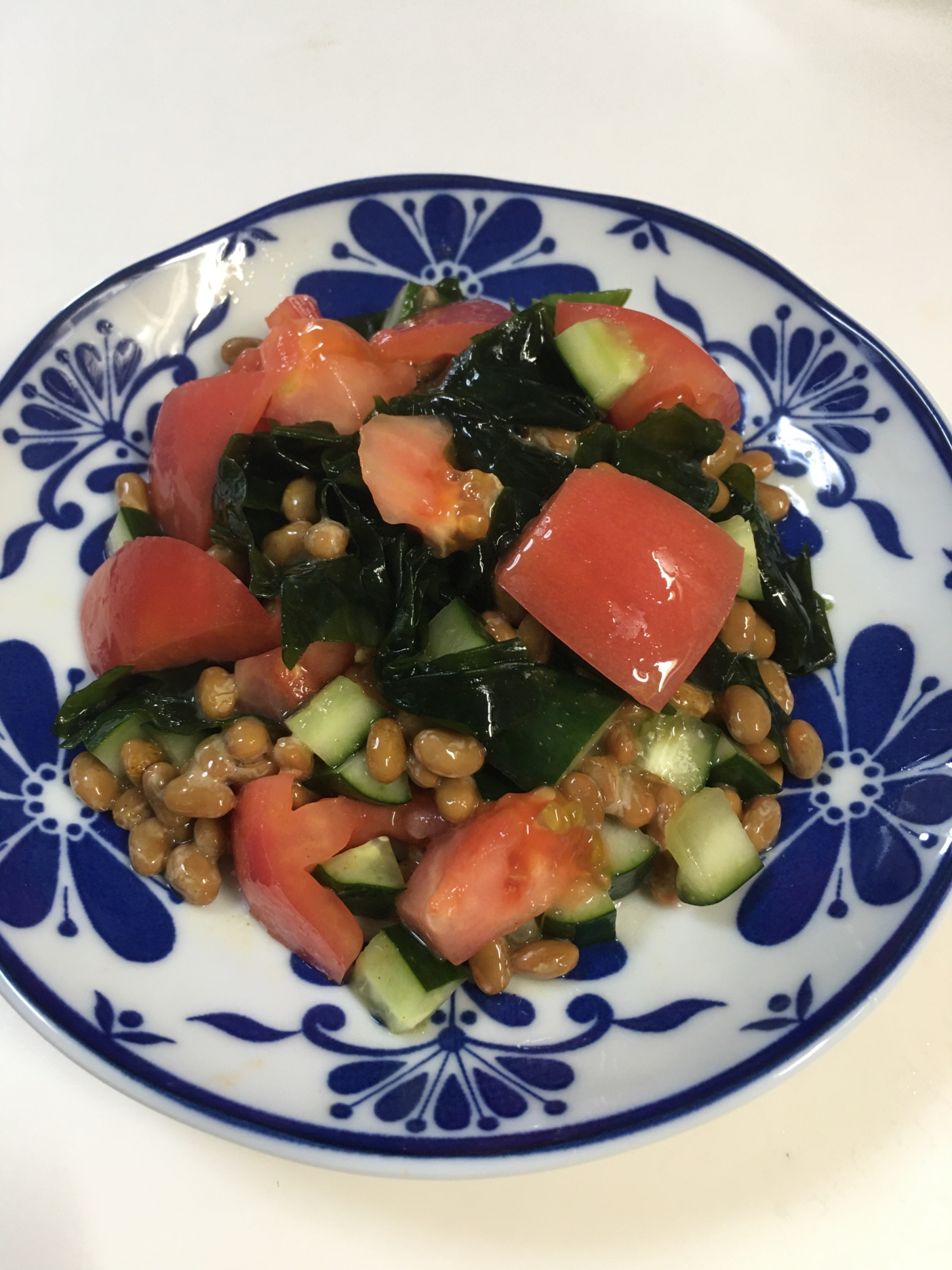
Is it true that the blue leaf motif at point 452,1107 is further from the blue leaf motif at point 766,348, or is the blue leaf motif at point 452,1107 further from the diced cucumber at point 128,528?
the blue leaf motif at point 766,348

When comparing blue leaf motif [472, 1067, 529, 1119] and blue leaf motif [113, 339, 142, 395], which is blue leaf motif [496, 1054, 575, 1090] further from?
blue leaf motif [113, 339, 142, 395]

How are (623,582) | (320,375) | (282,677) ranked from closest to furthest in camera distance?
(623,582) → (282,677) → (320,375)

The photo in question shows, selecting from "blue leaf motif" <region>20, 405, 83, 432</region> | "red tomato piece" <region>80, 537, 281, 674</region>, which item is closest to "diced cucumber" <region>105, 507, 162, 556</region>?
"red tomato piece" <region>80, 537, 281, 674</region>

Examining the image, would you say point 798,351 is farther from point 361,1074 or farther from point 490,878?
point 361,1074

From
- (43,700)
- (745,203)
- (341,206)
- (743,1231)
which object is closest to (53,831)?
(43,700)

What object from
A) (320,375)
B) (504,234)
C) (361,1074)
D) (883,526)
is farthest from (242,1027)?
(504,234)

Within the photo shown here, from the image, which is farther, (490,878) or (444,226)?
(444,226)

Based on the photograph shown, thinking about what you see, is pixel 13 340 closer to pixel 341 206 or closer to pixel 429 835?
pixel 341 206

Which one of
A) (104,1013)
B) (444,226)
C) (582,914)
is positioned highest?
(444,226)
